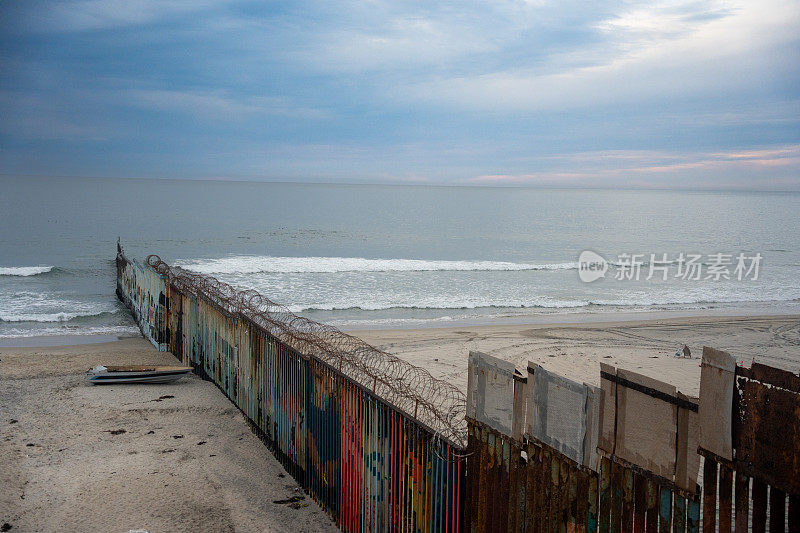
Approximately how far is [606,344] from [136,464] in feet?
48.1

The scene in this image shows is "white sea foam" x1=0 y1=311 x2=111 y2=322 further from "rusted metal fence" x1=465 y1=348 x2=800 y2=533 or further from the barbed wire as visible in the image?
"rusted metal fence" x1=465 y1=348 x2=800 y2=533

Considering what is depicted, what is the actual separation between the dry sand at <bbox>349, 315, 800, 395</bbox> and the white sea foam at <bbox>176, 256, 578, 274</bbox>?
21456 millimetres

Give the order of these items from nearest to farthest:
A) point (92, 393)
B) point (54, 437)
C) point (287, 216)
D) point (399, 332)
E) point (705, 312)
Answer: point (54, 437)
point (92, 393)
point (399, 332)
point (705, 312)
point (287, 216)

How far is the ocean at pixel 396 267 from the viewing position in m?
27.2

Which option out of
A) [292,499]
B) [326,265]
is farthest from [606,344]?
[326,265]

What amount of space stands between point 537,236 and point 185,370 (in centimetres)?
7225

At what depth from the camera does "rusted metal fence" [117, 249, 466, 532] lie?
18.7 ft

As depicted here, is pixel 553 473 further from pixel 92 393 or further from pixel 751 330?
pixel 751 330

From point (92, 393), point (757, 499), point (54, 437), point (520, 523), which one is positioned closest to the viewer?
point (757, 499)

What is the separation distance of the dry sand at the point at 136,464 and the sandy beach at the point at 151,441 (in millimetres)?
19

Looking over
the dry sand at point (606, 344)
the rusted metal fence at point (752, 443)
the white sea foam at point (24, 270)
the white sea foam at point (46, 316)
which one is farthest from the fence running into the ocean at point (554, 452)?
the white sea foam at point (24, 270)

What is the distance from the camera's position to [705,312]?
2747cm

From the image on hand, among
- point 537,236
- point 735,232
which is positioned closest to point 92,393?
point 537,236

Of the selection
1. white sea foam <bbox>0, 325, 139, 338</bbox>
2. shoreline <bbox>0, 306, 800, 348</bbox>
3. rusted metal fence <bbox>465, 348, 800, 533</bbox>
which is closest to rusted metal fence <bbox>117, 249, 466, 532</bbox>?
rusted metal fence <bbox>465, 348, 800, 533</bbox>
